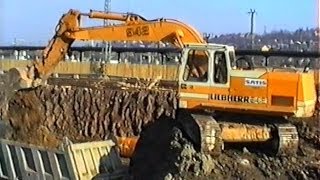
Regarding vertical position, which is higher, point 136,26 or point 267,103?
point 136,26

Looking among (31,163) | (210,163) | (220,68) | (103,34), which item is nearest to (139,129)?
(103,34)

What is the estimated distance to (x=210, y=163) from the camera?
10609 millimetres

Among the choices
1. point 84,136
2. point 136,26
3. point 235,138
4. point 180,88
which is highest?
point 136,26

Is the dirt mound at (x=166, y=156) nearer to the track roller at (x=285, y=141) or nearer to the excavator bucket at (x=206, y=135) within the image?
the excavator bucket at (x=206, y=135)

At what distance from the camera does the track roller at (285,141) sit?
444 inches

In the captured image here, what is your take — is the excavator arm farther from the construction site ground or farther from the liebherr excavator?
the liebherr excavator

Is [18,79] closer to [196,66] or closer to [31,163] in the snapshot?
[31,163]

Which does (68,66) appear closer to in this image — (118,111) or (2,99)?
(118,111)

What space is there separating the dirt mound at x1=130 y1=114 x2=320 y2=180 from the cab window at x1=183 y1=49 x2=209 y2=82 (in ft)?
3.29

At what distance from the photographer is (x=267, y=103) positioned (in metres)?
11.0

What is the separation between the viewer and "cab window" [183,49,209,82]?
11.3m

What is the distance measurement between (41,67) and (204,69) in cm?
613

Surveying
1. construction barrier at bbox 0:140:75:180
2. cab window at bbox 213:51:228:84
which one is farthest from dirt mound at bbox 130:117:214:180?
construction barrier at bbox 0:140:75:180

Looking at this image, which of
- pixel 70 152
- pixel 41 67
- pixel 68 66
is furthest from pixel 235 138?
pixel 68 66
